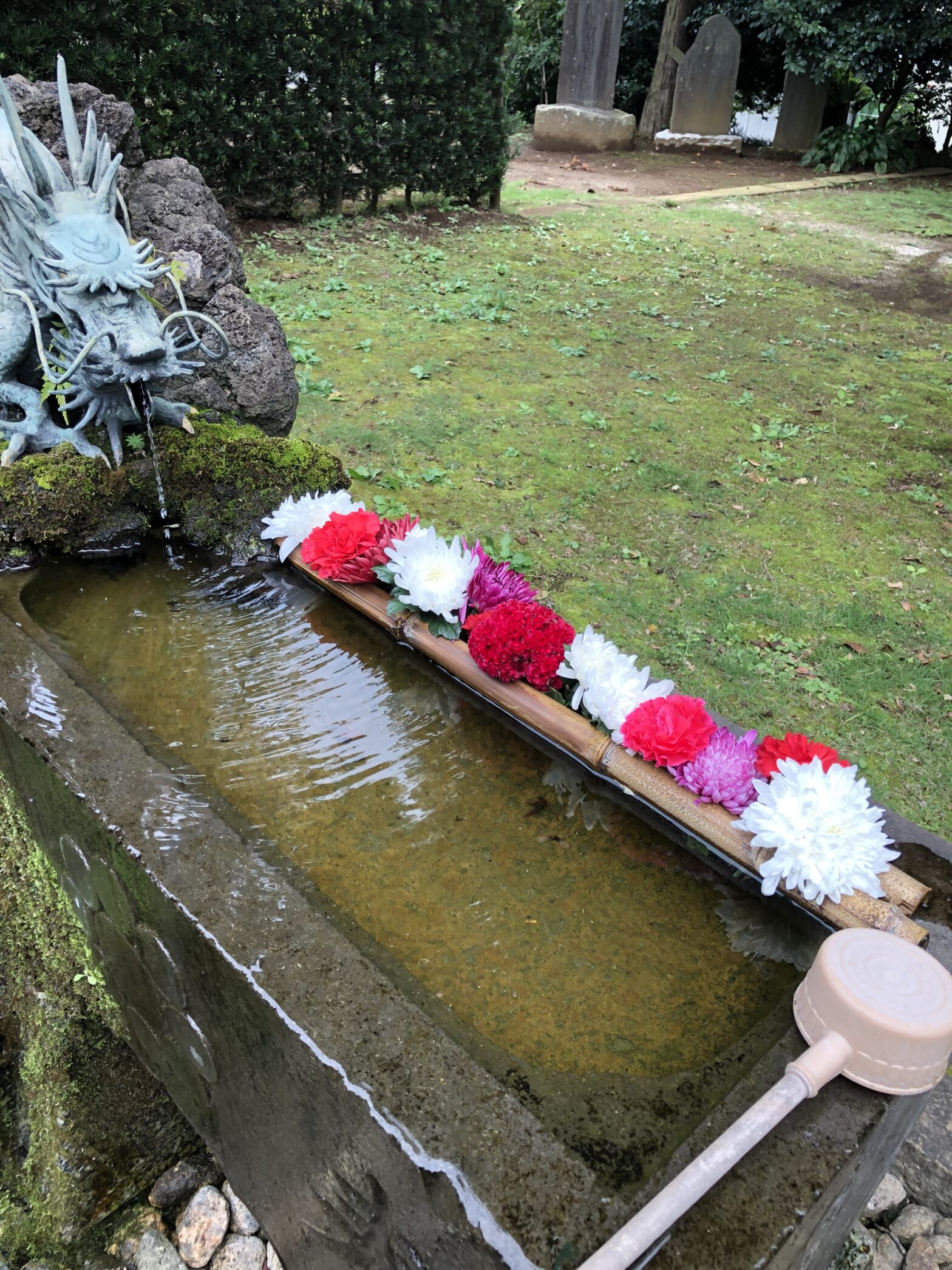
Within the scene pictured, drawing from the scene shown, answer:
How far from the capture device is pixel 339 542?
2758 mm

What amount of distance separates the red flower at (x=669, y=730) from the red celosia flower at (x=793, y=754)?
0.13 m

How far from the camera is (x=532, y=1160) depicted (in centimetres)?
133

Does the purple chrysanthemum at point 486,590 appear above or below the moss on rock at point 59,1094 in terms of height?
above

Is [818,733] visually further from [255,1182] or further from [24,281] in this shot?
[24,281]

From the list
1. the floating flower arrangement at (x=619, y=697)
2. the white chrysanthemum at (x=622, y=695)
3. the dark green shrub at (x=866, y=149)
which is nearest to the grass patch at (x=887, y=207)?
the dark green shrub at (x=866, y=149)

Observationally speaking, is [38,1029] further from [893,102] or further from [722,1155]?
[893,102]

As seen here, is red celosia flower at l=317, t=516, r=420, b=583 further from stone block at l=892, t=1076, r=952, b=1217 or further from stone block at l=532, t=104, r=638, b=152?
stone block at l=532, t=104, r=638, b=152

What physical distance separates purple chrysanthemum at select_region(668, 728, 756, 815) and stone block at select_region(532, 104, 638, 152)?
1533 cm

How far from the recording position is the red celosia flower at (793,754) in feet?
6.39

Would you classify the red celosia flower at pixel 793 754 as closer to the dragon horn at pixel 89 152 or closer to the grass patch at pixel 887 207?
the dragon horn at pixel 89 152

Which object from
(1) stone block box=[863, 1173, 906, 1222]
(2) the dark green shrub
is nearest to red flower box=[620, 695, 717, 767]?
(1) stone block box=[863, 1173, 906, 1222]

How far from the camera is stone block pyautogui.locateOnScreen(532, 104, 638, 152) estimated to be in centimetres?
1460

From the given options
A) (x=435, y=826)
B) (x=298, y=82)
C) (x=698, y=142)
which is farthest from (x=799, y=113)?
(x=435, y=826)

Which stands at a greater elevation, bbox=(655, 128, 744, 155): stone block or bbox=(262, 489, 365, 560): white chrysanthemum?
bbox=(655, 128, 744, 155): stone block
